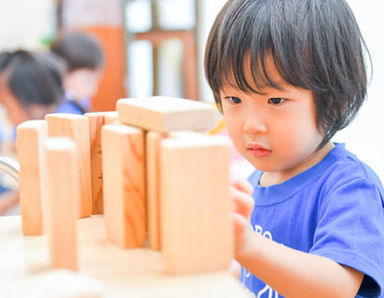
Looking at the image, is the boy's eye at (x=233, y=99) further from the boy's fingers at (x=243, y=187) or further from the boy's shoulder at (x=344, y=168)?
the boy's fingers at (x=243, y=187)

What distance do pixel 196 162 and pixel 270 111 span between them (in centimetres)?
37

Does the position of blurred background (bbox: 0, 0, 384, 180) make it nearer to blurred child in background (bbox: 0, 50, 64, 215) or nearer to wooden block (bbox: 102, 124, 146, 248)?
blurred child in background (bbox: 0, 50, 64, 215)

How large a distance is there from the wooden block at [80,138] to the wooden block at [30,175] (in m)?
0.04

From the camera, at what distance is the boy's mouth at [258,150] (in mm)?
795

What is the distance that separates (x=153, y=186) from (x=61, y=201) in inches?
3.2

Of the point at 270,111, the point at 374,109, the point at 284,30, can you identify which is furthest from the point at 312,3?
the point at 374,109

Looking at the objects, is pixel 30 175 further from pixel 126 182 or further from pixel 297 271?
pixel 297 271

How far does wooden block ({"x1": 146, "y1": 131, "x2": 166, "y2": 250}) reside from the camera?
47cm

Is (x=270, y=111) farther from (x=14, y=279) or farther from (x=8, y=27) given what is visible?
(x=8, y=27)

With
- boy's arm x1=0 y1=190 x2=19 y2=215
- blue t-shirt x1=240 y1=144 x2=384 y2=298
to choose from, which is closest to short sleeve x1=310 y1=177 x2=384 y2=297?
blue t-shirt x1=240 y1=144 x2=384 y2=298

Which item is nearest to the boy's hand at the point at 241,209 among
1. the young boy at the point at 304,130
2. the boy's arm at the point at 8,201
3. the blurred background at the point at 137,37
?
the young boy at the point at 304,130

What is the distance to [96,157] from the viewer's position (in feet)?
2.08

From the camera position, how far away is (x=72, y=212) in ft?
1.46

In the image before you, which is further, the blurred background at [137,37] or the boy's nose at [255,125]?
the blurred background at [137,37]
